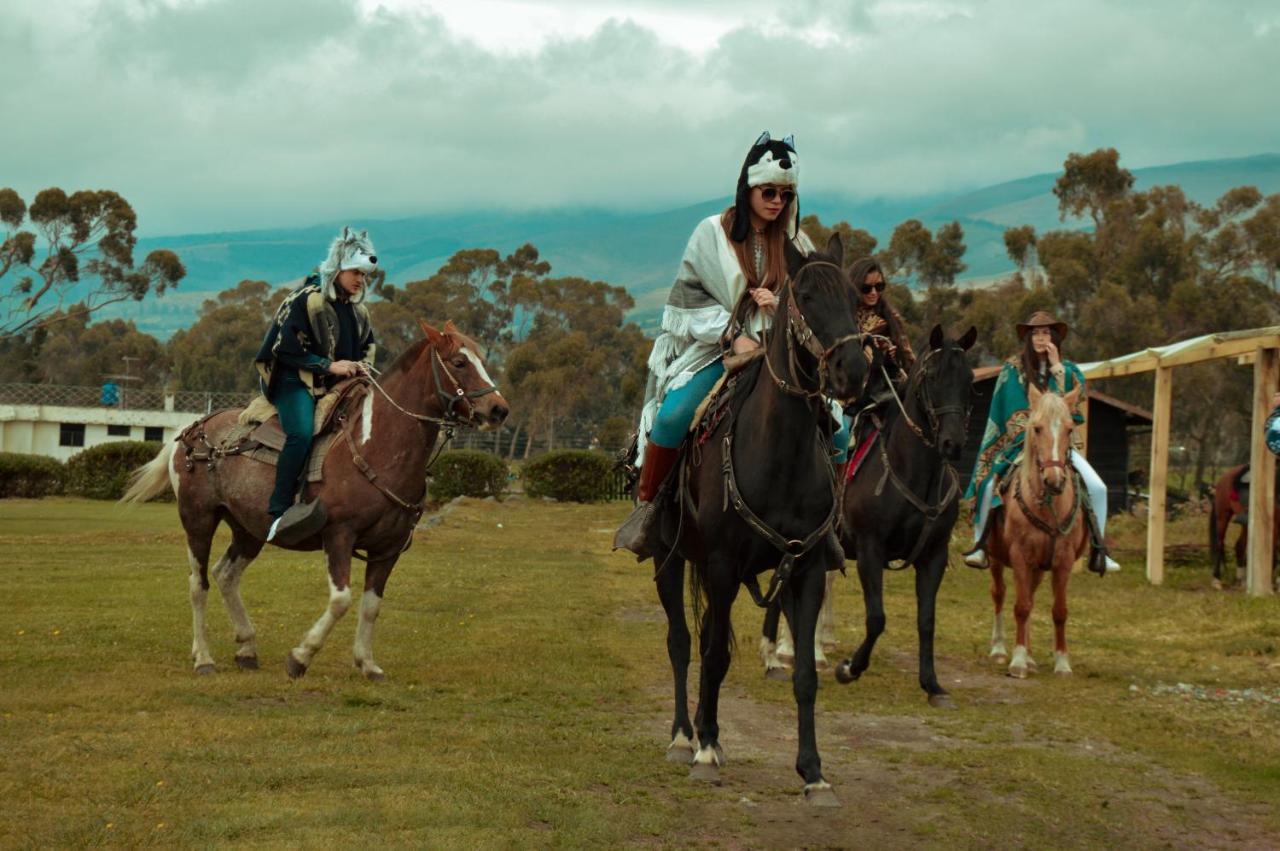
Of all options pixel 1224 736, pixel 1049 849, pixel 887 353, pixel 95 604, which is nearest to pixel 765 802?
pixel 1049 849

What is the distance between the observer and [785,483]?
702 centimetres

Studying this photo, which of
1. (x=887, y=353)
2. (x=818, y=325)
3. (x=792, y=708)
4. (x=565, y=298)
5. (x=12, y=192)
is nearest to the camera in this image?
(x=818, y=325)

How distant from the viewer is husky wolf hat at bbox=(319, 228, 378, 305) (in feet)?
35.9

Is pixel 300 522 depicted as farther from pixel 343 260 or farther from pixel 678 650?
pixel 678 650

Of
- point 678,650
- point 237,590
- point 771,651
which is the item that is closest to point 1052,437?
point 771,651

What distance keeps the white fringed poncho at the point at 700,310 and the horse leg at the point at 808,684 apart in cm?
149

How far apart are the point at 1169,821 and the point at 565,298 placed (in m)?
95.9

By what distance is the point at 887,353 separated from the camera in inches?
450

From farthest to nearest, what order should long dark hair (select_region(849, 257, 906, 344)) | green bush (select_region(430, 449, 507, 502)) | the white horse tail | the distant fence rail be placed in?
the distant fence rail < green bush (select_region(430, 449, 507, 502)) < the white horse tail < long dark hair (select_region(849, 257, 906, 344))

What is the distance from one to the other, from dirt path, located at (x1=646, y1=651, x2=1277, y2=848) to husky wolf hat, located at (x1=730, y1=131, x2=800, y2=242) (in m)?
3.08

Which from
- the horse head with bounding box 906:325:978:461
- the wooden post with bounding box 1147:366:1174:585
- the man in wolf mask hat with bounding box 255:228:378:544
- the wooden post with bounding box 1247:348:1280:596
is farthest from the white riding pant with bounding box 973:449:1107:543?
the wooden post with bounding box 1147:366:1174:585

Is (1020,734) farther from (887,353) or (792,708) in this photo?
(887,353)

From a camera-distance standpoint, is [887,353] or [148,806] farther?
[887,353]

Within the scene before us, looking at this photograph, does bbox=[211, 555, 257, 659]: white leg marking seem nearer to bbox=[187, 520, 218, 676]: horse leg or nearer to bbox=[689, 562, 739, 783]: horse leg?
Answer: bbox=[187, 520, 218, 676]: horse leg
